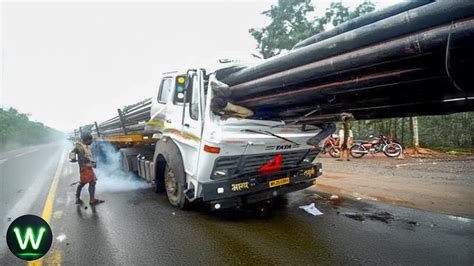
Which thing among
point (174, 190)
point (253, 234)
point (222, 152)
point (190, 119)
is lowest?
point (253, 234)

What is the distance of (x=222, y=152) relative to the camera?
4.29m

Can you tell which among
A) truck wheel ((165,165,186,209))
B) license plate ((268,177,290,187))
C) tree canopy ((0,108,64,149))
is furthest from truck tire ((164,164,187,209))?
tree canopy ((0,108,64,149))

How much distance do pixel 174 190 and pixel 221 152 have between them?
1712 millimetres

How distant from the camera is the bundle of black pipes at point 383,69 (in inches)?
83.3

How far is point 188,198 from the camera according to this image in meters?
4.81

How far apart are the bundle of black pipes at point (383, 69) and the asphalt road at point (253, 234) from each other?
5.49 ft

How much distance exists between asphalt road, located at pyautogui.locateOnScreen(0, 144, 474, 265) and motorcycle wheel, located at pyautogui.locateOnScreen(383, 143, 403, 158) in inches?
302

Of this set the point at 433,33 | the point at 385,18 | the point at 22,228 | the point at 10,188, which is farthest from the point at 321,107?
the point at 10,188

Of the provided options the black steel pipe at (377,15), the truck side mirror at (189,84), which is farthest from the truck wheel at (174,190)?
the black steel pipe at (377,15)

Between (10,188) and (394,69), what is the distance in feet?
31.6

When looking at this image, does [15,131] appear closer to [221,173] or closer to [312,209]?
[221,173]

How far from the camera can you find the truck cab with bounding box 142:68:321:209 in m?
4.35

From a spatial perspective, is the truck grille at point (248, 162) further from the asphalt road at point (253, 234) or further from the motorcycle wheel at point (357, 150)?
the motorcycle wheel at point (357, 150)


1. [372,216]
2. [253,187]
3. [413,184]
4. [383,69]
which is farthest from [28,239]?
[413,184]
